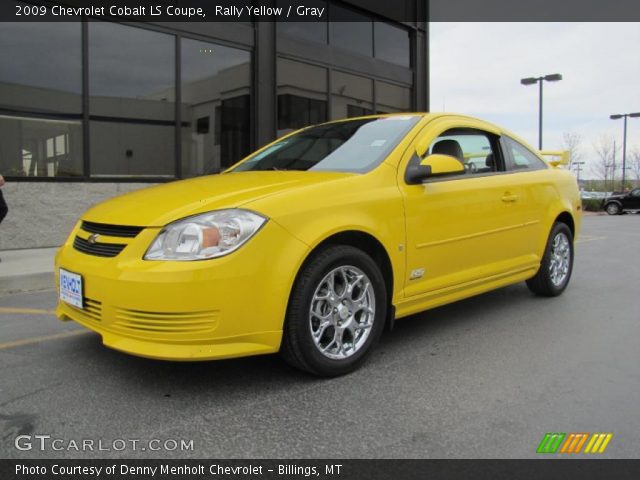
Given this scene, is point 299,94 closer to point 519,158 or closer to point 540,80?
point 519,158

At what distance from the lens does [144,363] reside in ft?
11.2

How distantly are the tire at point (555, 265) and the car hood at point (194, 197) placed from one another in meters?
2.60

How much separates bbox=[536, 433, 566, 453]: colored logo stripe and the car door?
1326 millimetres

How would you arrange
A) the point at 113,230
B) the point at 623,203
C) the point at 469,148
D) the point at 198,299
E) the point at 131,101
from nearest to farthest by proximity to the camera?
the point at 198,299 < the point at 113,230 < the point at 469,148 < the point at 131,101 < the point at 623,203

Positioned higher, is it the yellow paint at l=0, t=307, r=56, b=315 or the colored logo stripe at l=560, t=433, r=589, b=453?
the yellow paint at l=0, t=307, r=56, b=315

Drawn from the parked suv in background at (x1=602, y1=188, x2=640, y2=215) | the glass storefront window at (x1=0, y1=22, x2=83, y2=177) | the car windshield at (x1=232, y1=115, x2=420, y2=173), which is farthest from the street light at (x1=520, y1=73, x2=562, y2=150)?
the car windshield at (x1=232, y1=115, x2=420, y2=173)

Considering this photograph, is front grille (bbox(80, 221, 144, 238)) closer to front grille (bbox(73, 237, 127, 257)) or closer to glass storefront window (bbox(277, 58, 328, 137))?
front grille (bbox(73, 237, 127, 257))

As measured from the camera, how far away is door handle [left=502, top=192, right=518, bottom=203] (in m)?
4.47

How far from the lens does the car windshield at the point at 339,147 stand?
3.75 meters

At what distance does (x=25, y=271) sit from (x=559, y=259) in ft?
19.1

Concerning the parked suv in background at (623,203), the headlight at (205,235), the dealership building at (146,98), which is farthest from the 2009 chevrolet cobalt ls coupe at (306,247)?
the parked suv in background at (623,203)

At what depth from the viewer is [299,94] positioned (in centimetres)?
1240

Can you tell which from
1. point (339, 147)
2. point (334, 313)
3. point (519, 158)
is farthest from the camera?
point (519, 158)

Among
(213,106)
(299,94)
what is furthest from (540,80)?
(213,106)
